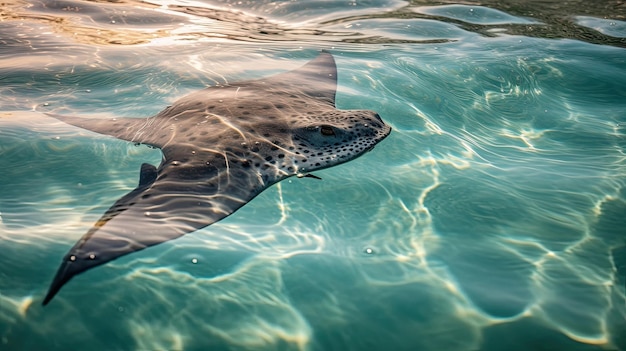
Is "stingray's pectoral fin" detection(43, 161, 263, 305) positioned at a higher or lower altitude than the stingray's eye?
lower

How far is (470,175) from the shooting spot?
15.5ft

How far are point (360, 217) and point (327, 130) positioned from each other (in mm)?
813

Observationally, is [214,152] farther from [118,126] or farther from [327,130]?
[118,126]

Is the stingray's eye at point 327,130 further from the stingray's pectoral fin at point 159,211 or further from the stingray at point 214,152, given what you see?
the stingray's pectoral fin at point 159,211

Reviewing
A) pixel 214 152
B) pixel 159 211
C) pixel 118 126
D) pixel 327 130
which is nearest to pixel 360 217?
pixel 327 130

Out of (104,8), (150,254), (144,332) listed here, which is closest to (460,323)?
(144,332)

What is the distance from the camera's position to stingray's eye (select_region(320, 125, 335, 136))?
163 inches

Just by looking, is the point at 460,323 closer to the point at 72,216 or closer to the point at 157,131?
the point at 72,216

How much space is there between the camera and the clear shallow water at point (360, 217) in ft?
9.39

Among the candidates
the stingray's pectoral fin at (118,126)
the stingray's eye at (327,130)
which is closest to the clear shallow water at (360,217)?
the stingray's pectoral fin at (118,126)

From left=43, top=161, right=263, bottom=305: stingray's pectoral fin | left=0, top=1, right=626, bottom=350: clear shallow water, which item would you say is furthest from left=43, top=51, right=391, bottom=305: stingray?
left=0, top=1, right=626, bottom=350: clear shallow water

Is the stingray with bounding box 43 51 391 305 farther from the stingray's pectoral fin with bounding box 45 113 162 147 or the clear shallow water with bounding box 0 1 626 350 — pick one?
the clear shallow water with bounding box 0 1 626 350

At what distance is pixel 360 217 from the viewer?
3939 millimetres

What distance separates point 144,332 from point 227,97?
2.85 meters
